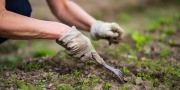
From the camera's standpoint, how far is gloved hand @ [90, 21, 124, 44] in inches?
159

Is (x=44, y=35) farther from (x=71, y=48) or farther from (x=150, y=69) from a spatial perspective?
(x=150, y=69)

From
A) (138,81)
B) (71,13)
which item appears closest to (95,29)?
(71,13)

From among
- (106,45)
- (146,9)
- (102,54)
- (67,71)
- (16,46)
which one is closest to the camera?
(67,71)

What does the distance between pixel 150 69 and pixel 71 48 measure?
93cm

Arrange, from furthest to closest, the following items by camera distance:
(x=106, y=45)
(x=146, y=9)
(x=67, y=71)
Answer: (x=146, y=9) → (x=106, y=45) → (x=67, y=71)

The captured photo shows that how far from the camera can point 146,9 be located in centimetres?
753

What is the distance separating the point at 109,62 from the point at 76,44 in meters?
0.79

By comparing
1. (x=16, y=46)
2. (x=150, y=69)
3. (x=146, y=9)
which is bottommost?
(x=16, y=46)

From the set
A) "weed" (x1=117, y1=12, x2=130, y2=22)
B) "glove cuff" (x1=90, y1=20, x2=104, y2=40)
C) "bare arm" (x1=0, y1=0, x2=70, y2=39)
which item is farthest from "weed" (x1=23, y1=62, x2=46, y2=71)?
"weed" (x1=117, y1=12, x2=130, y2=22)

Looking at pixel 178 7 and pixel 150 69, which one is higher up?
pixel 178 7

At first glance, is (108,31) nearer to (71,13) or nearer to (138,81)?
(71,13)

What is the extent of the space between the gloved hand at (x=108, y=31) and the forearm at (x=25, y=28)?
755 mm

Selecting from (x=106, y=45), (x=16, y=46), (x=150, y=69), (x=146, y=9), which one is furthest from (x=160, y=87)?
(x=146, y=9)

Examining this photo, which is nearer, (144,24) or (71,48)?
(71,48)
